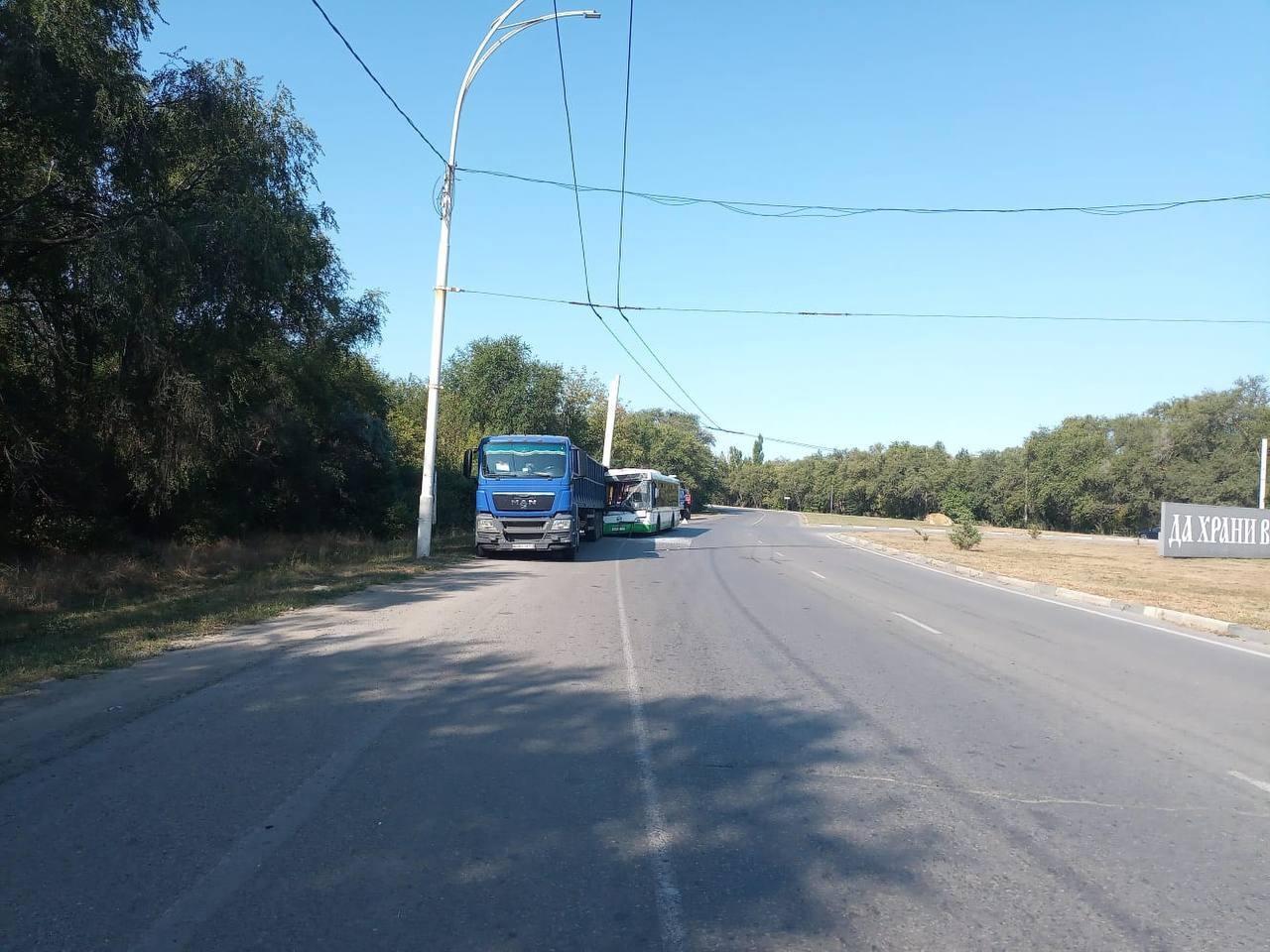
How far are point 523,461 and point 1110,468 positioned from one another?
76227 mm

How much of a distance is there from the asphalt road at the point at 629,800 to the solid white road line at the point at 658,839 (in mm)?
21

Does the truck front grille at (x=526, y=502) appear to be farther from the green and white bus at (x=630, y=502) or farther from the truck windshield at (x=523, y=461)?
the green and white bus at (x=630, y=502)

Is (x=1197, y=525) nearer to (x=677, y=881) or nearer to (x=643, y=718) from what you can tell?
(x=643, y=718)

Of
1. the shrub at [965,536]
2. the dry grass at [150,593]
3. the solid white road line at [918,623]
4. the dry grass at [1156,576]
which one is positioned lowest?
the dry grass at [150,593]

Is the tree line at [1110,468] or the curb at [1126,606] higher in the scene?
the tree line at [1110,468]

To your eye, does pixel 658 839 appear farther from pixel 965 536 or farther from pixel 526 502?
pixel 965 536

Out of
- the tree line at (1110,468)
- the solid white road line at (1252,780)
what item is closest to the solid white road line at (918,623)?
the solid white road line at (1252,780)

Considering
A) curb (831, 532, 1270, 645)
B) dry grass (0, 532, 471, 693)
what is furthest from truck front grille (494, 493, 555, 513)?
curb (831, 532, 1270, 645)

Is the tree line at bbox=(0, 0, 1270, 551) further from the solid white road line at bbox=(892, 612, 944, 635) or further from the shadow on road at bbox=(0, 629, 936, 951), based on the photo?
the solid white road line at bbox=(892, 612, 944, 635)

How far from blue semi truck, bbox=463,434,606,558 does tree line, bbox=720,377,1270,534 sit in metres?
36.1

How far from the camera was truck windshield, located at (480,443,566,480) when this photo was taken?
77.6ft

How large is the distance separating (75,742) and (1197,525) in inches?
1674

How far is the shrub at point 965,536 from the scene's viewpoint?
38.0 meters

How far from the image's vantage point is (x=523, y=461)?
78.1 ft
